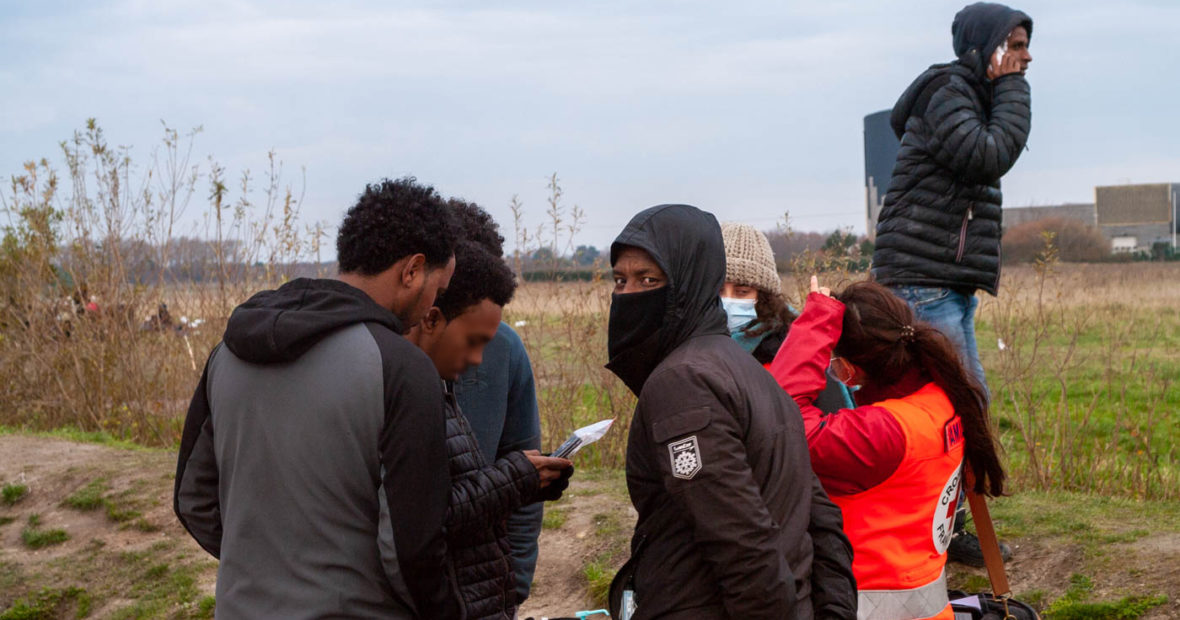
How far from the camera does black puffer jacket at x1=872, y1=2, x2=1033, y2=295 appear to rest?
4.81m

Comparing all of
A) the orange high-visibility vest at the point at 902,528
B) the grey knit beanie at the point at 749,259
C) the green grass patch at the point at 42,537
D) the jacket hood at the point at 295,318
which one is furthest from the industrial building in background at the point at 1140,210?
the jacket hood at the point at 295,318

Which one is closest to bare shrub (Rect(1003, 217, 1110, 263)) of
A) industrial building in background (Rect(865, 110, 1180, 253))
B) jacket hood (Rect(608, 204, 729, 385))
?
industrial building in background (Rect(865, 110, 1180, 253))

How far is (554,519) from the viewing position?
661 cm

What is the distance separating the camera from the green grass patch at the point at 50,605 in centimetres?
666

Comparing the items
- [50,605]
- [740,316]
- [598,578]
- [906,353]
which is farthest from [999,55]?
[50,605]

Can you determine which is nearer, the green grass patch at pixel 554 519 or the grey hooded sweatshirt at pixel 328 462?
the grey hooded sweatshirt at pixel 328 462

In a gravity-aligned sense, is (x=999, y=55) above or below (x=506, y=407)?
above

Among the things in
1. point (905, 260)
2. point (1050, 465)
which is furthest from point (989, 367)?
point (905, 260)

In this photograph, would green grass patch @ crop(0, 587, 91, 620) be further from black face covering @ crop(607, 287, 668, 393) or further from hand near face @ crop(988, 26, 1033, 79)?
hand near face @ crop(988, 26, 1033, 79)

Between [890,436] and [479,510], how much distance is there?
1.16 m

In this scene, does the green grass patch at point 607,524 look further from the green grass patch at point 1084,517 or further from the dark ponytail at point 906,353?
the dark ponytail at point 906,353

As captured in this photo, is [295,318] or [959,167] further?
[959,167]

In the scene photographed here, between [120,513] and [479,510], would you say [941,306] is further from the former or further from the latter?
[120,513]

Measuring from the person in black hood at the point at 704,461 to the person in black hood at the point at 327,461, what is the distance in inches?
20.2
